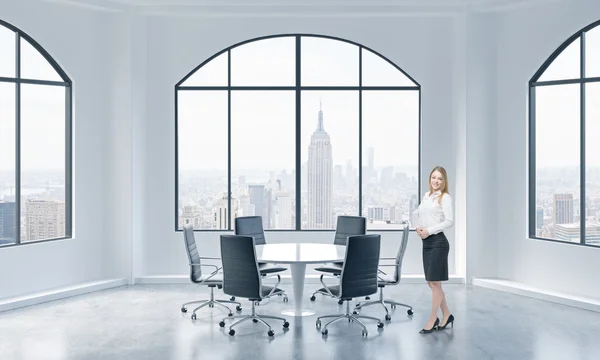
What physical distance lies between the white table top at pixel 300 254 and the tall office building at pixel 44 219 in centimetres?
316

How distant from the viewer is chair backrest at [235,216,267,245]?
30.5 ft

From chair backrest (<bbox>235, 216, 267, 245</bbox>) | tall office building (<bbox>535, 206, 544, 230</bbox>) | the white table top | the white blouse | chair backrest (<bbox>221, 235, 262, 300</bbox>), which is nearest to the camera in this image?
chair backrest (<bbox>221, 235, 262, 300</bbox>)

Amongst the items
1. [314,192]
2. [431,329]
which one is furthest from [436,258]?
[314,192]

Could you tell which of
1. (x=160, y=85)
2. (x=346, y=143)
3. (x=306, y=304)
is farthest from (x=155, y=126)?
(x=306, y=304)

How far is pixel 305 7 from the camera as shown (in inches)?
410

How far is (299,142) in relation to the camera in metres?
10.9

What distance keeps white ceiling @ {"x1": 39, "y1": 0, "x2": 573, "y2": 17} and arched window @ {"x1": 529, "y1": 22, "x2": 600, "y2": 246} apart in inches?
45.0

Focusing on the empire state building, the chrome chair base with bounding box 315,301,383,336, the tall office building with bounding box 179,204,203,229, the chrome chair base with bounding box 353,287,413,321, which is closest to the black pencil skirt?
the chrome chair base with bounding box 315,301,383,336

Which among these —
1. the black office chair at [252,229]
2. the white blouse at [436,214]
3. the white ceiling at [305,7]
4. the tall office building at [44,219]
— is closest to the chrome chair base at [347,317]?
the white blouse at [436,214]

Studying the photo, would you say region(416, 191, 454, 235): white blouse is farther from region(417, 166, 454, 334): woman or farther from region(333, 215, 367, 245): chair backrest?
region(333, 215, 367, 245): chair backrest

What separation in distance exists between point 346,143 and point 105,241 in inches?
151

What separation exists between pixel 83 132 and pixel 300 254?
403 cm

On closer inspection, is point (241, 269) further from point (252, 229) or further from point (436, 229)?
point (252, 229)

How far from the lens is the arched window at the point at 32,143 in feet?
29.9
